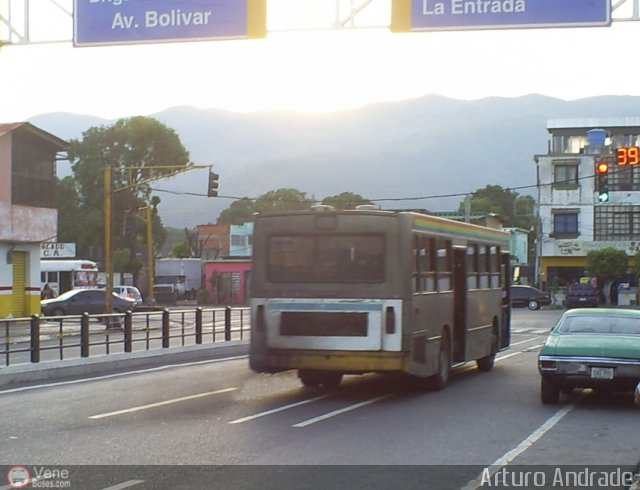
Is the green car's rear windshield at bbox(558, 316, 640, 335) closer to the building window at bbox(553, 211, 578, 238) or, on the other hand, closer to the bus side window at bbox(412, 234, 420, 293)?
the bus side window at bbox(412, 234, 420, 293)

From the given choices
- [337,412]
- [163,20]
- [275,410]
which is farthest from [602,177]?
[275,410]

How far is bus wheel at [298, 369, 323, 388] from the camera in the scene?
54.0 feet

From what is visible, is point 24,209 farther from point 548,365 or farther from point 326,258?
point 548,365

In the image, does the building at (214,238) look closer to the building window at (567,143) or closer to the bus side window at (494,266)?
the building window at (567,143)

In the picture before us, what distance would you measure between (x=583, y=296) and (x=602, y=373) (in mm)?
47791

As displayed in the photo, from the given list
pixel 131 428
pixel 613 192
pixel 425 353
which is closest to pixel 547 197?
pixel 613 192

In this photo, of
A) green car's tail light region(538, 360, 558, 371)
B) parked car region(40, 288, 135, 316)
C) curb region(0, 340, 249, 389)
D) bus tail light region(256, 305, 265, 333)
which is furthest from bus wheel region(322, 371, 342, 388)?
parked car region(40, 288, 135, 316)

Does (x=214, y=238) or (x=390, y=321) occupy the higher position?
(x=214, y=238)

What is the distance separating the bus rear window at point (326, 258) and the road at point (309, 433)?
1898mm

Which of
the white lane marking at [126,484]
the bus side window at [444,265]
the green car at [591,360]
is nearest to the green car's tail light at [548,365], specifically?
the green car at [591,360]

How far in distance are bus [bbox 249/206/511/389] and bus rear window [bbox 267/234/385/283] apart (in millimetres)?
15

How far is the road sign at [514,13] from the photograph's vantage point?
13609mm

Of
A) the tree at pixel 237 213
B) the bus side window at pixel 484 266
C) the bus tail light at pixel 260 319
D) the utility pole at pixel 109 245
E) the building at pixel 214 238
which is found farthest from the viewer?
the tree at pixel 237 213

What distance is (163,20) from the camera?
1450 cm
